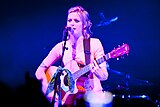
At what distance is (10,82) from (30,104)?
0.39m

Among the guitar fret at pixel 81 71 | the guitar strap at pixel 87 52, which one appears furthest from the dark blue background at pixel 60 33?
the guitar fret at pixel 81 71

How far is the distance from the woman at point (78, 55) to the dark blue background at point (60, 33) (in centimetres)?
8

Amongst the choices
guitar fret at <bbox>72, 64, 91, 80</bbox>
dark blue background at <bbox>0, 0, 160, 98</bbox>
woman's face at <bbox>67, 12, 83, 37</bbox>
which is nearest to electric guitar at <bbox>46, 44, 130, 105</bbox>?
guitar fret at <bbox>72, 64, 91, 80</bbox>

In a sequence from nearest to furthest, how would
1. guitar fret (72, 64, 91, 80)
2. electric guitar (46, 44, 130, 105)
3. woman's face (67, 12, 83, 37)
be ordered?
electric guitar (46, 44, 130, 105), guitar fret (72, 64, 91, 80), woman's face (67, 12, 83, 37)

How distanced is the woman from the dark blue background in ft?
0.27

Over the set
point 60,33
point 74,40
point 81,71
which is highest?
point 60,33

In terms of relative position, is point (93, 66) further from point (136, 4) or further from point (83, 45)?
point (136, 4)

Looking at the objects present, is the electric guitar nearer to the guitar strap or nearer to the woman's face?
the guitar strap

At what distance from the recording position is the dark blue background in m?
4.41

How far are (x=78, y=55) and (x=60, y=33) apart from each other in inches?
16.6

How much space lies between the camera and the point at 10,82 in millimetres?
4699

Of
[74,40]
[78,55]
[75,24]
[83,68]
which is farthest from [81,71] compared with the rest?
[75,24]

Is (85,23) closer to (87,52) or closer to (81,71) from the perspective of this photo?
(87,52)

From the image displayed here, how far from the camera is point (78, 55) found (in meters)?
4.34
